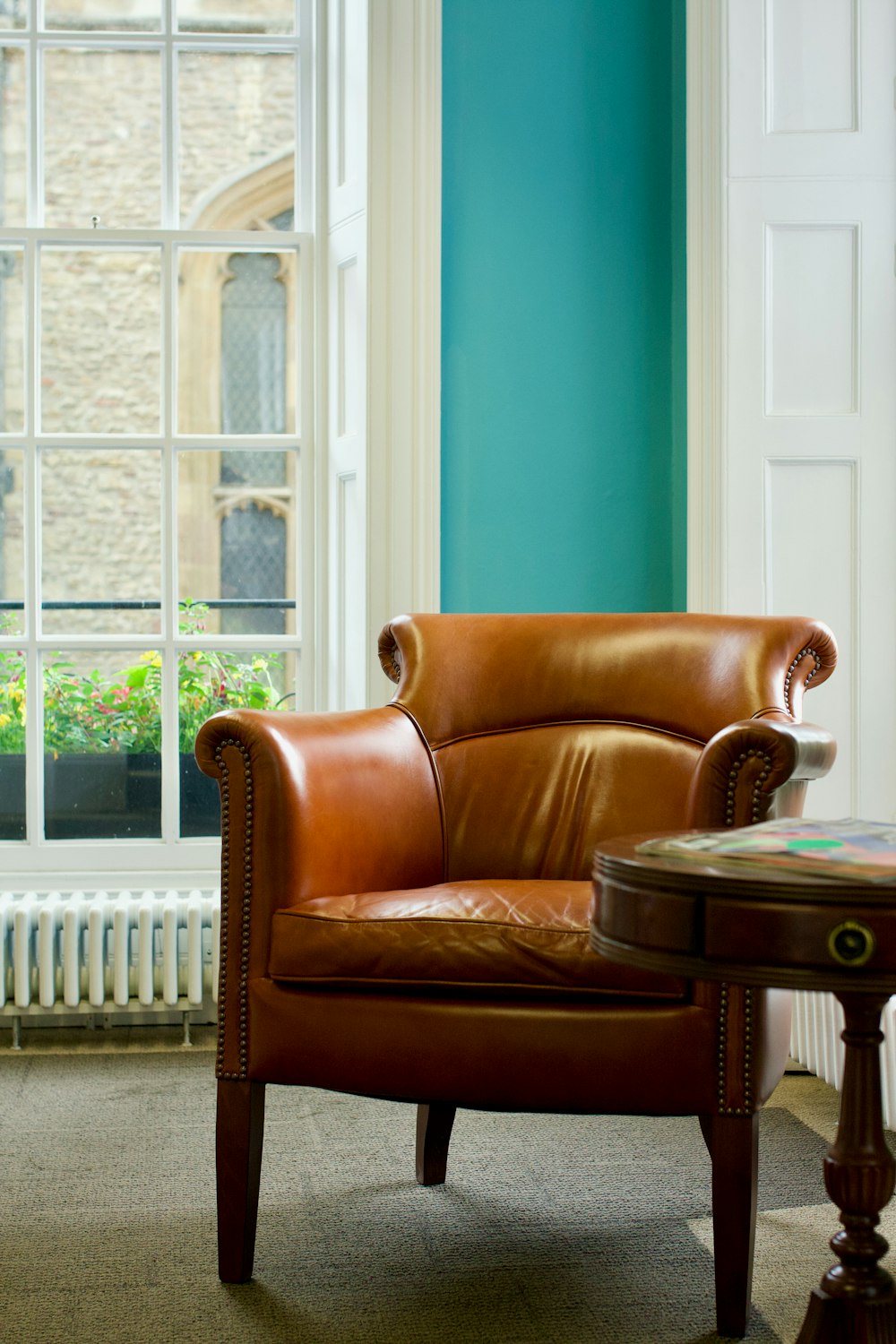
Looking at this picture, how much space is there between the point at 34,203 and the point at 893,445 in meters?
2.07

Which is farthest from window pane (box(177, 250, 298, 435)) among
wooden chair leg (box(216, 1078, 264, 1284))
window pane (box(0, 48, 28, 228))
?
wooden chair leg (box(216, 1078, 264, 1284))

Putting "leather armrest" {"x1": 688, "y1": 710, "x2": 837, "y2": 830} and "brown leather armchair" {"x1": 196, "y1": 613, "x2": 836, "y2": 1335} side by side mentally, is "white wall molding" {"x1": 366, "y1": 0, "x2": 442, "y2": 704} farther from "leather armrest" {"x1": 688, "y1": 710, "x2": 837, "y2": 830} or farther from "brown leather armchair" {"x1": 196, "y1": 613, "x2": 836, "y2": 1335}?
"leather armrest" {"x1": 688, "y1": 710, "x2": 837, "y2": 830}

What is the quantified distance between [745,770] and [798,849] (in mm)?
397

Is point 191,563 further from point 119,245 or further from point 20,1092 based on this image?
point 20,1092

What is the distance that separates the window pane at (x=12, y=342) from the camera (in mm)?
3102

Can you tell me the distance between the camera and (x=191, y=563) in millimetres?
3125

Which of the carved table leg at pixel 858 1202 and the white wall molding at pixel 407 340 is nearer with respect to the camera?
the carved table leg at pixel 858 1202

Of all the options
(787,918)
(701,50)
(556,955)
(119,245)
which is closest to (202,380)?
(119,245)

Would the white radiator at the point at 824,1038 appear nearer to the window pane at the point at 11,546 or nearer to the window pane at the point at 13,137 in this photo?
the window pane at the point at 11,546

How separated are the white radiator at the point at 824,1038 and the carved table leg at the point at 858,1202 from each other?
0.90 m

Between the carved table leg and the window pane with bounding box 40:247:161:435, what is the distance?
240cm

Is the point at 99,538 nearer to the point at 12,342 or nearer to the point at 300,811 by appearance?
the point at 12,342

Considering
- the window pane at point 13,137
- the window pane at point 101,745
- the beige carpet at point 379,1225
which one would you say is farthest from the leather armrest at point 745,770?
the window pane at point 13,137

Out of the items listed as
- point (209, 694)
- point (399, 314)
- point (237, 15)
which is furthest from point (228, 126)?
point (209, 694)
